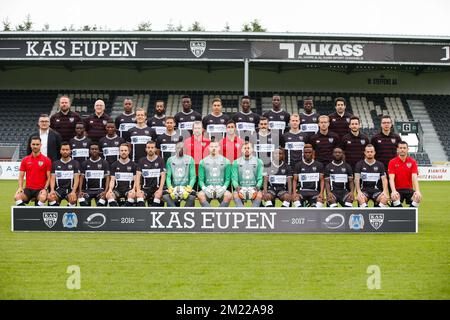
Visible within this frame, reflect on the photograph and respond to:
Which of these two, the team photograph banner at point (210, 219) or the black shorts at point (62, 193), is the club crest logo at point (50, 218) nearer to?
the team photograph banner at point (210, 219)

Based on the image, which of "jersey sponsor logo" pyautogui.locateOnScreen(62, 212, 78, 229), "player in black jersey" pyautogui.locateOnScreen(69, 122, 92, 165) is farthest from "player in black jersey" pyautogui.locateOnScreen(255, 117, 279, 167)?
"jersey sponsor logo" pyautogui.locateOnScreen(62, 212, 78, 229)

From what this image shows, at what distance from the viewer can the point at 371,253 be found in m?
7.75

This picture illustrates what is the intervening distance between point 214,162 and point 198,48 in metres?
16.0

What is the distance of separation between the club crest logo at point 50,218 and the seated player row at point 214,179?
A: 92 cm

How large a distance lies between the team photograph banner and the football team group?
83cm

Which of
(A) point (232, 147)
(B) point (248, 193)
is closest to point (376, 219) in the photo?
(B) point (248, 193)

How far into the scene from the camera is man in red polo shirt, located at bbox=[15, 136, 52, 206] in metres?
10.5

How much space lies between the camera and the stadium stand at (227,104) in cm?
3061

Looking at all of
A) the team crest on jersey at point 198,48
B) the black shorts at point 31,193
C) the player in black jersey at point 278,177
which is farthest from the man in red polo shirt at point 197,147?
the team crest on jersey at point 198,48

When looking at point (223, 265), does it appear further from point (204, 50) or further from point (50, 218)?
point (204, 50)

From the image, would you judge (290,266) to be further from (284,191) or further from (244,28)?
(244,28)

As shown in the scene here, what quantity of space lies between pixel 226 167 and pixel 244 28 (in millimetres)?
45255

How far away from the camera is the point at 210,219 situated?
9375mm

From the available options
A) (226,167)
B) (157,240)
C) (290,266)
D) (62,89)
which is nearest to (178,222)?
(157,240)
